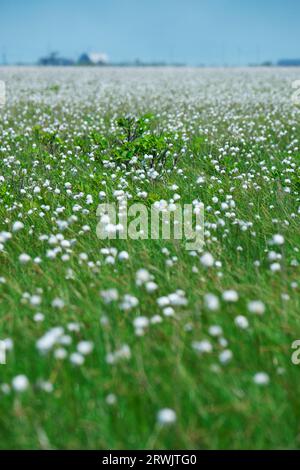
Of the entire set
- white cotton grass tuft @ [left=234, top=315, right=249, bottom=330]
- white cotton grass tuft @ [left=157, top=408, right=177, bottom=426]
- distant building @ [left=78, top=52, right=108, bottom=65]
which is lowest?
white cotton grass tuft @ [left=157, top=408, right=177, bottom=426]

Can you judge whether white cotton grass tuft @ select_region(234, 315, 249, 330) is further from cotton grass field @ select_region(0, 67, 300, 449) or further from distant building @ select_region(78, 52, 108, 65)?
distant building @ select_region(78, 52, 108, 65)

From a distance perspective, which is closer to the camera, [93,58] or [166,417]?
[166,417]

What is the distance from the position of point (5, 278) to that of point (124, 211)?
192cm

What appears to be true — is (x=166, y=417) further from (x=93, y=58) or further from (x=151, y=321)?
(x=93, y=58)

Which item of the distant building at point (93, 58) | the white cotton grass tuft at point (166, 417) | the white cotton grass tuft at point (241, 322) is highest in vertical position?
the distant building at point (93, 58)

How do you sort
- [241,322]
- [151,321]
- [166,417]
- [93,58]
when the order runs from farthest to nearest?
[93,58] → [151,321] → [241,322] → [166,417]

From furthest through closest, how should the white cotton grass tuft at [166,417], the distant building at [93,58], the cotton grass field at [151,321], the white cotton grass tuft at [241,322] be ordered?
1. the distant building at [93,58]
2. the white cotton grass tuft at [241,322]
3. the cotton grass field at [151,321]
4. the white cotton grass tuft at [166,417]

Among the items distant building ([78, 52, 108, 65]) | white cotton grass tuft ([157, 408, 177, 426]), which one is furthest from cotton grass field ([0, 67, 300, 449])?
distant building ([78, 52, 108, 65])

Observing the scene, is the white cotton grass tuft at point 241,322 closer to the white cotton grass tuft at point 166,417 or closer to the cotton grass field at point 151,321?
the cotton grass field at point 151,321

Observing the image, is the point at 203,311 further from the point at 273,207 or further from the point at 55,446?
the point at 273,207

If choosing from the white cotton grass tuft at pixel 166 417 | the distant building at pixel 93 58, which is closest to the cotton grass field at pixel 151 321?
the white cotton grass tuft at pixel 166 417

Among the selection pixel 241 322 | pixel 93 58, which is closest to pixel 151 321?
pixel 241 322

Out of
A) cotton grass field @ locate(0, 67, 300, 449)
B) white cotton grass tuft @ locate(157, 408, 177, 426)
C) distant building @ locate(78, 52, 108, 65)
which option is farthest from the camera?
distant building @ locate(78, 52, 108, 65)

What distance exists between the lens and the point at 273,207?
6.54 m
